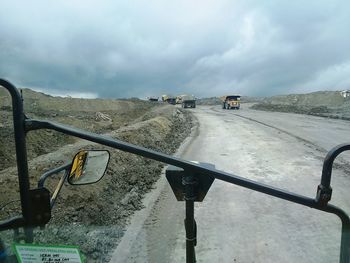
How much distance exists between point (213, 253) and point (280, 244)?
1.00m

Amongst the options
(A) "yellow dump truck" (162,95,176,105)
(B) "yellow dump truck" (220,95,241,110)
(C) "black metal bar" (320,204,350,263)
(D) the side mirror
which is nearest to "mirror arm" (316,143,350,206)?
(C) "black metal bar" (320,204,350,263)

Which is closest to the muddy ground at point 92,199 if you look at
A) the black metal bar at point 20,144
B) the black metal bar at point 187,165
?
the black metal bar at point 20,144

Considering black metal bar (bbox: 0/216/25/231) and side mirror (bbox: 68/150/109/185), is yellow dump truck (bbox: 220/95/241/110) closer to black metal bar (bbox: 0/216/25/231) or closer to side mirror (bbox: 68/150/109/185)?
side mirror (bbox: 68/150/109/185)

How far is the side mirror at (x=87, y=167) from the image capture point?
A: 8.70ft

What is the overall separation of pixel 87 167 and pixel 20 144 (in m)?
0.56

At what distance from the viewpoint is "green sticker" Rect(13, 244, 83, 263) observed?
2301 mm

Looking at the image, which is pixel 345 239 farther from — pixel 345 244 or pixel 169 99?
pixel 169 99

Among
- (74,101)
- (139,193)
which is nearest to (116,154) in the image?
(139,193)

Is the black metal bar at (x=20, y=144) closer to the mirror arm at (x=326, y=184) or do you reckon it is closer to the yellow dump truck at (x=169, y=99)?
the mirror arm at (x=326, y=184)

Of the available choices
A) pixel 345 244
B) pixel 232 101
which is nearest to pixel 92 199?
pixel 345 244

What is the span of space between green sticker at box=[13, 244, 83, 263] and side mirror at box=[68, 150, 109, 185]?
45 centimetres

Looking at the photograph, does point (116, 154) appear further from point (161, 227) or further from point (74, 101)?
point (74, 101)

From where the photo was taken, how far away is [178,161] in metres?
2.37

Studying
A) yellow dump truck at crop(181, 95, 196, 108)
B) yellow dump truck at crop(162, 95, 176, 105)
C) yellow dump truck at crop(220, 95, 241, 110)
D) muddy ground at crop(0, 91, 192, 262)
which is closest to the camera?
muddy ground at crop(0, 91, 192, 262)
